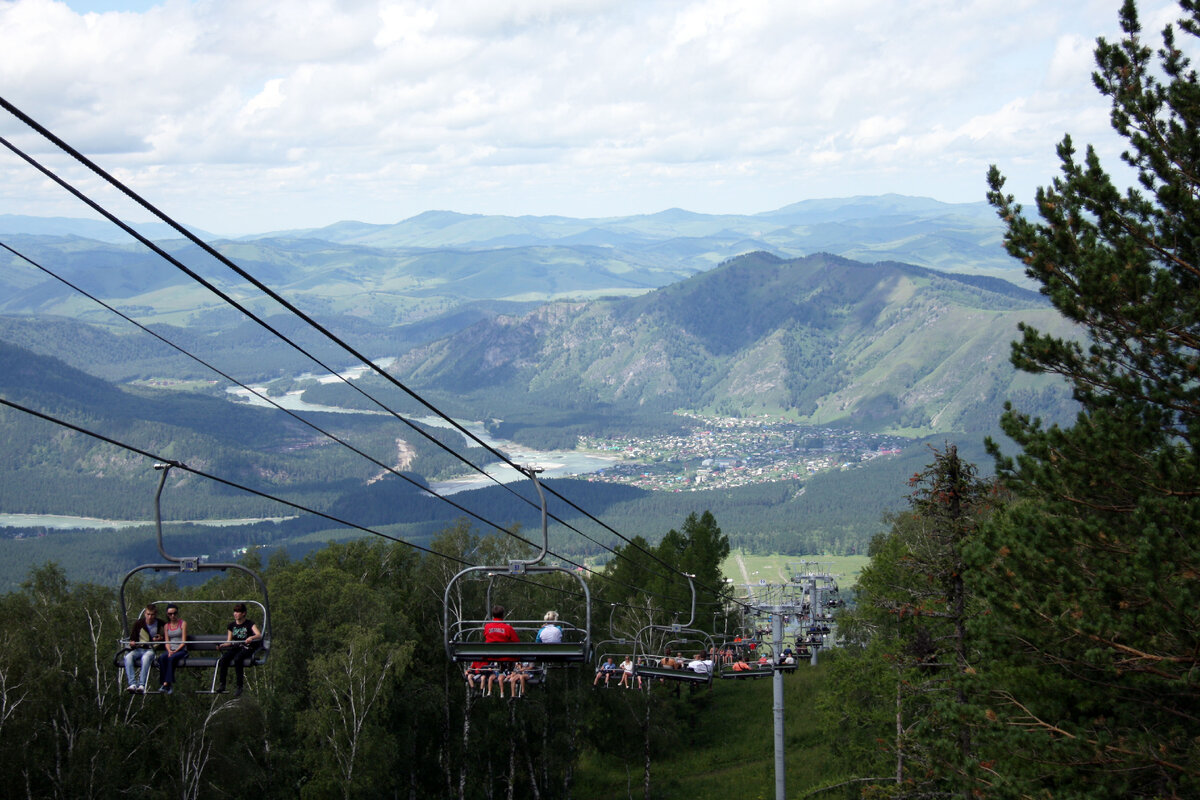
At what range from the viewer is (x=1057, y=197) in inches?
859

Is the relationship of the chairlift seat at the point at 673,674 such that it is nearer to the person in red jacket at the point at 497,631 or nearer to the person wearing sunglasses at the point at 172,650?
the person in red jacket at the point at 497,631

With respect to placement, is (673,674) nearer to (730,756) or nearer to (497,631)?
(497,631)

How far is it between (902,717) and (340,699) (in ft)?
77.2

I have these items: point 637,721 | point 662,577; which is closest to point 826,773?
point 637,721

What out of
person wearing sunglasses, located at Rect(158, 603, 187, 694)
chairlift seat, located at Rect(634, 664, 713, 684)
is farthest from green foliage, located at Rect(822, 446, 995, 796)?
person wearing sunglasses, located at Rect(158, 603, 187, 694)

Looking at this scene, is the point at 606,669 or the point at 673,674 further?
the point at 606,669

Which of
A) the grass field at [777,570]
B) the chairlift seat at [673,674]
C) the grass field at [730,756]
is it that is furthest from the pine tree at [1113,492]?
the grass field at [777,570]

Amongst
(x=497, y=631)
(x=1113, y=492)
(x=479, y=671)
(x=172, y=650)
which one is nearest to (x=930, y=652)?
(x=1113, y=492)

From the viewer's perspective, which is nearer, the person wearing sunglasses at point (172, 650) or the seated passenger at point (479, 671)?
the person wearing sunglasses at point (172, 650)

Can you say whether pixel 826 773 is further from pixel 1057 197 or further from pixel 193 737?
pixel 1057 197

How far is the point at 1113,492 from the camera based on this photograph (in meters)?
20.4

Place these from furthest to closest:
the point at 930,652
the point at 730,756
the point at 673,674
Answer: the point at 730,756 → the point at 930,652 → the point at 673,674

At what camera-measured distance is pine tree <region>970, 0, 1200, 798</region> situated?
1850 centimetres

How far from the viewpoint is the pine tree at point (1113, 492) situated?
1850 centimetres
